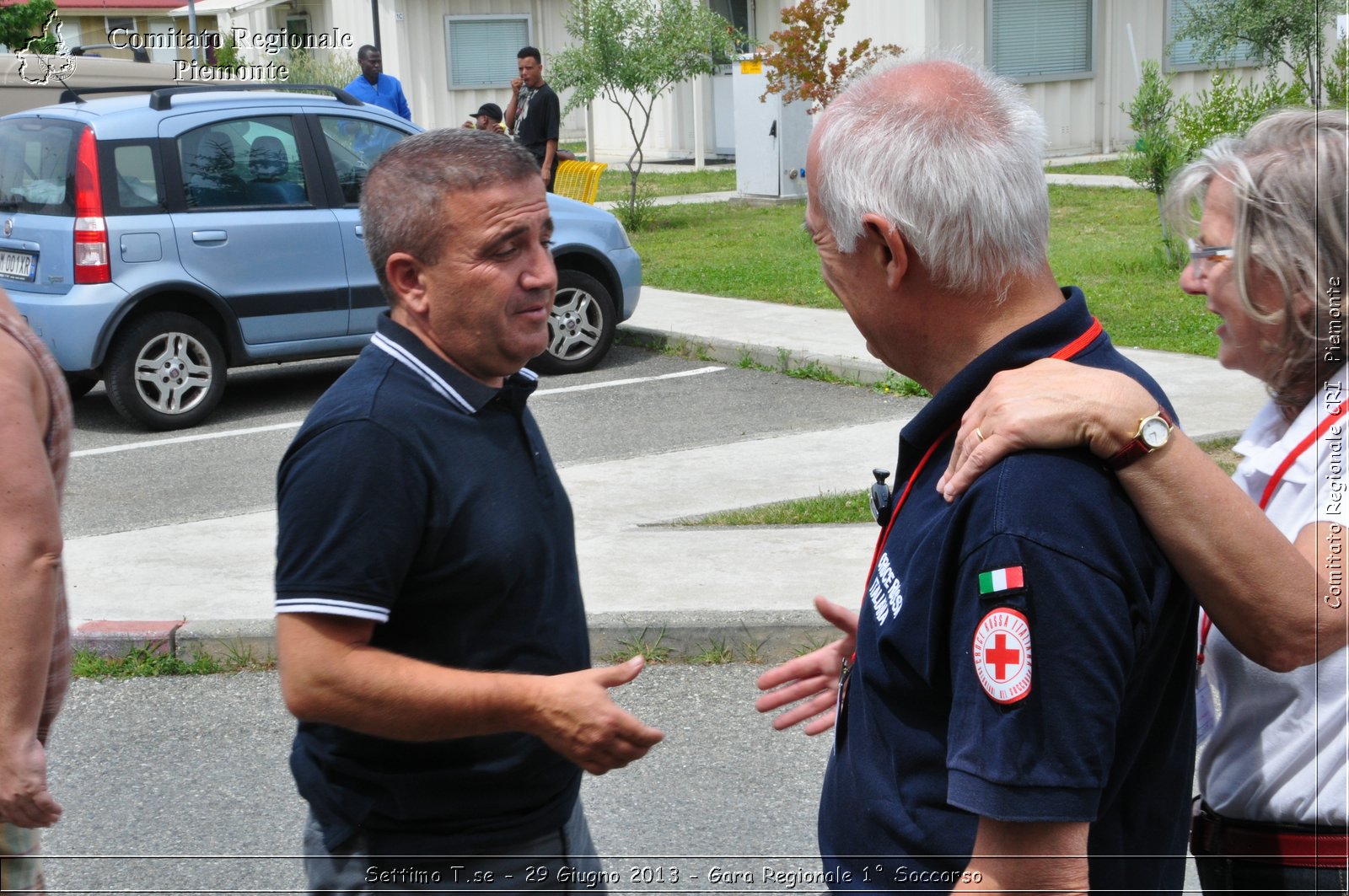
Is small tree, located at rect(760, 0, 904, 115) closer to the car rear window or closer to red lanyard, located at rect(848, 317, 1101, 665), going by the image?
the car rear window

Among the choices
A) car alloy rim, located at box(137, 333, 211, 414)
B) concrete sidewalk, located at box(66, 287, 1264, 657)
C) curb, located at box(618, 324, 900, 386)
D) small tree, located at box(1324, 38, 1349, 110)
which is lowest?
concrete sidewalk, located at box(66, 287, 1264, 657)

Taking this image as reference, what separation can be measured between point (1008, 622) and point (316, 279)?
332 inches

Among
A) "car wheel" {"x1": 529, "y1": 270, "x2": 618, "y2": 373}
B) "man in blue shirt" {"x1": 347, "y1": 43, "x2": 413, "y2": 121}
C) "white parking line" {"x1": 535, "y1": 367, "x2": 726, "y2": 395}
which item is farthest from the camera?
"man in blue shirt" {"x1": 347, "y1": 43, "x2": 413, "y2": 121}

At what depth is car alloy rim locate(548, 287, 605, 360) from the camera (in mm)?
10477

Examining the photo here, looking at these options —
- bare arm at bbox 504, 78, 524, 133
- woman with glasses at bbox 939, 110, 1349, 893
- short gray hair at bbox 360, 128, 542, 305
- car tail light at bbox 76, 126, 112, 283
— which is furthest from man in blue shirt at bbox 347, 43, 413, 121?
woman with glasses at bbox 939, 110, 1349, 893

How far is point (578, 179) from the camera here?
53.6 ft

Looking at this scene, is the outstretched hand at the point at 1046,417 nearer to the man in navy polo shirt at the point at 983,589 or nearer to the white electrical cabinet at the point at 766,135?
the man in navy polo shirt at the point at 983,589

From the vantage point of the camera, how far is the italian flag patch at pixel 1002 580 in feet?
5.08

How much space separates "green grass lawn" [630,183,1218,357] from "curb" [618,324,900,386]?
721 millimetres

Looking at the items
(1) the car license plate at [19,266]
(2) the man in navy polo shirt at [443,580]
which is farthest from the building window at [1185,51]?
(2) the man in navy polo shirt at [443,580]

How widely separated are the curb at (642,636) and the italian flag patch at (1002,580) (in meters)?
3.79

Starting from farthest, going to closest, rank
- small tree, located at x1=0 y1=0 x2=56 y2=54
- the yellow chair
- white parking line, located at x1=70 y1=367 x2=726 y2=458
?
small tree, located at x1=0 y1=0 x2=56 y2=54
the yellow chair
white parking line, located at x1=70 y1=367 x2=726 y2=458

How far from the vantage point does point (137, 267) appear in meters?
8.73

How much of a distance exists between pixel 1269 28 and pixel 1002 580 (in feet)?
67.7
